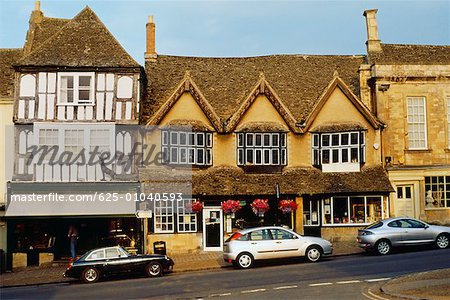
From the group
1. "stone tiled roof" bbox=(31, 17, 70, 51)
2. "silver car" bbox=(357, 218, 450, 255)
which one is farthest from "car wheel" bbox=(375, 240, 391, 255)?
"stone tiled roof" bbox=(31, 17, 70, 51)

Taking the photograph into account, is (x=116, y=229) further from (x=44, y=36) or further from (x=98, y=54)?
(x=44, y=36)

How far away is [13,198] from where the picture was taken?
2752 centimetres

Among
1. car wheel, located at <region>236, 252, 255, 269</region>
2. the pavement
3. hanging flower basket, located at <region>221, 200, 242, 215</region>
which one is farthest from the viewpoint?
hanging flower basket, located at <region>221, 200, 242, 215</region>

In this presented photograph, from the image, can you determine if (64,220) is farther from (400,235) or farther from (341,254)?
(400,235)

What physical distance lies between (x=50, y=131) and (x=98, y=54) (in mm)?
4574

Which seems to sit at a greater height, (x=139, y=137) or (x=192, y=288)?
(x=139, y=137)

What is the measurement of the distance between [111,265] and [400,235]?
1161 centimetres

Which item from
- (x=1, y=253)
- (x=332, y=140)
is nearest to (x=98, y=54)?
(x=1, y=253)

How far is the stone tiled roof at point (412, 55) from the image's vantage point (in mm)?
31812

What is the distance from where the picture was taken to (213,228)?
2958cm

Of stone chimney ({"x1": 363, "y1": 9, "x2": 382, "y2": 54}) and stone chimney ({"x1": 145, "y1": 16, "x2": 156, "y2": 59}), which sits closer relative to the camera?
stone chimney ({"x1": 363, "y1": 9, "x2": 382, "y2": 54})

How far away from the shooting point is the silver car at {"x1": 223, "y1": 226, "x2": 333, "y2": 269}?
73.8 ft

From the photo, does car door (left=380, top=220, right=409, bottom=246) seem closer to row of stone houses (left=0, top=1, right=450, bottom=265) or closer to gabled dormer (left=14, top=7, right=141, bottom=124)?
row of stone houses (left=0, top=1, right=450, bottom=265)

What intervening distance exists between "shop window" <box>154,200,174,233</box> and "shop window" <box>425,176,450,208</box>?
43.7 ft
